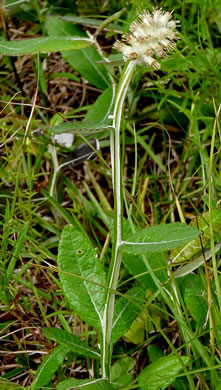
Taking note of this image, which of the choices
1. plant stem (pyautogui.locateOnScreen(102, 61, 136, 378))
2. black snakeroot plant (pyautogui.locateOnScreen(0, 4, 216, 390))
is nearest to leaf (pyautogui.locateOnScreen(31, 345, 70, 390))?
black snakeroot plant (pyautogui.locateOnScreen(0, 4, 216, 390))

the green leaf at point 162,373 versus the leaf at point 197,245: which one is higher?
the leaf at point 197,245

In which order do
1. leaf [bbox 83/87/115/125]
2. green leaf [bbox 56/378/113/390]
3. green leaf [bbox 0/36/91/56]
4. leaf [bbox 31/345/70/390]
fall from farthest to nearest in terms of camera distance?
leaf [bbox 83/87/115/125], green leaf [bbox 0/36/91/56], leaf [bbox 31/345/70/390], green leaf [bbox 56/378/113/390]

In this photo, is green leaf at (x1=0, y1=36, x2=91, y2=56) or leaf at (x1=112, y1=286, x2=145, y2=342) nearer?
leaf at (x1=112, y1=286, x2=145, y2=342)

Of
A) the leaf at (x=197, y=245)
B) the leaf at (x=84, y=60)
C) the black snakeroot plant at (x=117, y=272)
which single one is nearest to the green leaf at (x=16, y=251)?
the black snakeroot plant at (x=117, y=272)

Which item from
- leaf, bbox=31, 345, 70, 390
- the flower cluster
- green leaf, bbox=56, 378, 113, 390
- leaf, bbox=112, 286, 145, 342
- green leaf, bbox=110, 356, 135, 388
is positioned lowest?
green leaf, bbox=110, 356, 135, 388

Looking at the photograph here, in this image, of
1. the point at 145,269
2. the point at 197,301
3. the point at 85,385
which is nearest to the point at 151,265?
the point at 145,269

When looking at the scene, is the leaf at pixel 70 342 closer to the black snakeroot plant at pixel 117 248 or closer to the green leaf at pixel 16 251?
the black snakeroot plant at pixel 117 248

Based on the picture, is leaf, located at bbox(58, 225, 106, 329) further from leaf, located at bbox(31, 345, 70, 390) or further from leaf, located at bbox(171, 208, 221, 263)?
leaf, located at bbox(171, 208, 221, 263)

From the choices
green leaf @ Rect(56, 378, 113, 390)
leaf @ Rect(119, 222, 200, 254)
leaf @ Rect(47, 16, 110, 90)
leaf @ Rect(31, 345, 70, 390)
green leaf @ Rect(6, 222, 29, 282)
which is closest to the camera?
leaf @ Rect(119, 222, 200, 254)
